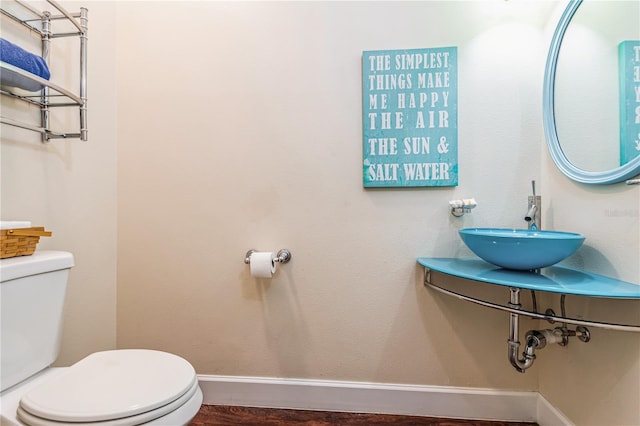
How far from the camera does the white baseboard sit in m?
1.28

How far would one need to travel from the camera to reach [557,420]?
1154 mm

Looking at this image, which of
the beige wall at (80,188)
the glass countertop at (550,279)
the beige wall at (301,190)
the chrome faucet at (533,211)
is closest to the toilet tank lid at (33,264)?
the beige wall at (80,188)

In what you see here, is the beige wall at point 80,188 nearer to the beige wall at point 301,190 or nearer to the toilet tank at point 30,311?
the beige wall at point 301,190

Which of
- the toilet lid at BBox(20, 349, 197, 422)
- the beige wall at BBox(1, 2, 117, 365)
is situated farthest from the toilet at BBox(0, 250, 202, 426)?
the beige wall at BBox(1, 2, 117, 365)

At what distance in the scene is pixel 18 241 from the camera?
0.87 metres

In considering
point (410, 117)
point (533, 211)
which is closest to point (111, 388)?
point (410, 117)

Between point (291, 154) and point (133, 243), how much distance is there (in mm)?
907

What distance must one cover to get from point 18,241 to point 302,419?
125cm

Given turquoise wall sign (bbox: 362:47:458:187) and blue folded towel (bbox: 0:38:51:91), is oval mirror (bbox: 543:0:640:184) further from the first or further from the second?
blue folded towel (bbox: 0:38:51:91)

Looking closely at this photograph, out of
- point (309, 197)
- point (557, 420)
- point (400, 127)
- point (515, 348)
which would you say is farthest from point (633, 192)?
point (309, 197)

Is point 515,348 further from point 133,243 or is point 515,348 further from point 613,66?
point 133,243

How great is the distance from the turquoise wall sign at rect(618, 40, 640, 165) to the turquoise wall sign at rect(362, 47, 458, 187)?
52cm

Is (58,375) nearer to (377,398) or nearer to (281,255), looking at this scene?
(281,255)

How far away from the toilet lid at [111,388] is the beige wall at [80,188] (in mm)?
485
